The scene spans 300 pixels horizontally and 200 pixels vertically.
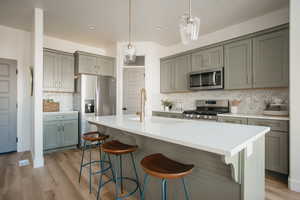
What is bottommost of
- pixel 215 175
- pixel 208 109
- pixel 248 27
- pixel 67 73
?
pixel 215 175

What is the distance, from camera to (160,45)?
184 inches

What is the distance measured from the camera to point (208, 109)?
3.73m

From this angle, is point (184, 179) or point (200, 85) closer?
point (184, 179)

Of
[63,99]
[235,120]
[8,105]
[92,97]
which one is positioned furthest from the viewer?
[63,99]

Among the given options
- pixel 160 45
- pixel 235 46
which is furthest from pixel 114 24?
pixel 235 46

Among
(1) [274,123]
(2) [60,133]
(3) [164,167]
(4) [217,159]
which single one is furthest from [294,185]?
(2) [60,133]

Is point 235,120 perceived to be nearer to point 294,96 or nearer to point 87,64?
point 294,96

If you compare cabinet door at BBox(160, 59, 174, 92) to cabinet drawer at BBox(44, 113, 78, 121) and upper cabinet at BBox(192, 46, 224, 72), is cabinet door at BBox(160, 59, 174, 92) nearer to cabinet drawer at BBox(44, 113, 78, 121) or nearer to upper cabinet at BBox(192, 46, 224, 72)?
upper cabinet at BBox(192, 46, 224, 72)

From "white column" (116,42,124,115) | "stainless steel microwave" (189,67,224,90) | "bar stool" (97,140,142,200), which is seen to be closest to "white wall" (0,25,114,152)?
"white column" (116,42,124,115)

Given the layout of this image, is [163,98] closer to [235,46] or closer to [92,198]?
[235,46]

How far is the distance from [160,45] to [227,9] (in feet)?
7.12

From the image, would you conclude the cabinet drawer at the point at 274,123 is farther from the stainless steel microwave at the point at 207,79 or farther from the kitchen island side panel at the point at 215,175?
the kitchen island side panel at the point at 215,175

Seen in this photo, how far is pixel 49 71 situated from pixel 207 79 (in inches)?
143

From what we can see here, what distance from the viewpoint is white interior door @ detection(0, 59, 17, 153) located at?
3383mm
